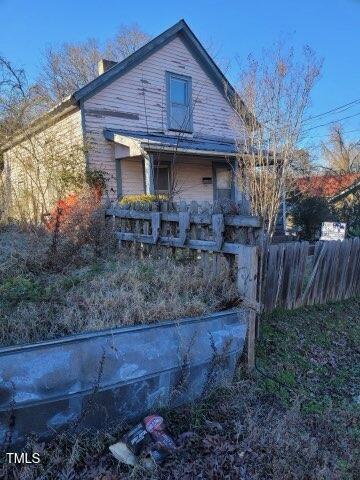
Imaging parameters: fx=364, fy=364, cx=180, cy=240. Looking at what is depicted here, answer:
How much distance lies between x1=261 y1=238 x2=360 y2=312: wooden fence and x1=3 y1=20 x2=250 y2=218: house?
473 centimetres

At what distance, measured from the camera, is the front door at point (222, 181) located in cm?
1431

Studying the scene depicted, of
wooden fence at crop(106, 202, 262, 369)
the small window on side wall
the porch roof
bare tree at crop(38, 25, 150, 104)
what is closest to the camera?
wooden fence at crop(106, 202, 262, 369)

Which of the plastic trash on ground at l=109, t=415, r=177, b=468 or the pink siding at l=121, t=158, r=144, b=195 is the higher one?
the pink siding at l=121, t=158, r=144, b=195

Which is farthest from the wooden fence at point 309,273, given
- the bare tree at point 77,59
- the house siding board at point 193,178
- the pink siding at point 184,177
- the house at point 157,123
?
the bare tree at point 77,59

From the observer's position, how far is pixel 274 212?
9445mm

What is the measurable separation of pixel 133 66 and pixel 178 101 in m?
2.03

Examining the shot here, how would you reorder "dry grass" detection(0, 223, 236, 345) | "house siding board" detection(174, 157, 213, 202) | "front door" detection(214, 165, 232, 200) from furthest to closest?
"front door" detection(214, 165, 232, 200) < "house siding board" detection(174, 157, 213, 202) < "dry grass" detection(0, 223, 236, 345)

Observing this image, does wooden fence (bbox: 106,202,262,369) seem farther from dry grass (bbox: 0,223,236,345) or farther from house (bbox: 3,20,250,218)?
house (bbox: 3,20,250,218)

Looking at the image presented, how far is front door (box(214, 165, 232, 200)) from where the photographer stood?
14312 mm

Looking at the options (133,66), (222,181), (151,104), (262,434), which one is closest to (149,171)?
(151,104)

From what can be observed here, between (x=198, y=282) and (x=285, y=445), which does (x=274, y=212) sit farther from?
(x=285, y=445)

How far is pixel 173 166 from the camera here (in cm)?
971

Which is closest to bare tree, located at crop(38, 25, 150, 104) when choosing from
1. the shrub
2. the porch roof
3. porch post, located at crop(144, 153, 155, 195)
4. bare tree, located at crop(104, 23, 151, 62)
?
bare tree, located at crop(104, 23, 151, 62)

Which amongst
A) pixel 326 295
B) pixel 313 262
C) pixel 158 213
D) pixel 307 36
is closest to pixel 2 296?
pixel 158 213
